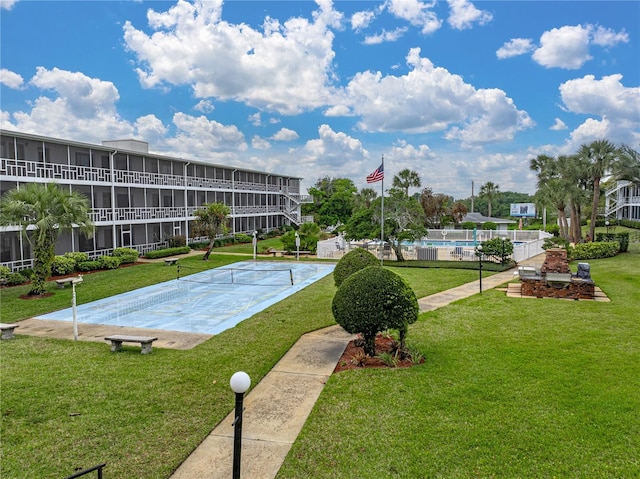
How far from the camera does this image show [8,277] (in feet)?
62.4

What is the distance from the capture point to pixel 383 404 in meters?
7.11

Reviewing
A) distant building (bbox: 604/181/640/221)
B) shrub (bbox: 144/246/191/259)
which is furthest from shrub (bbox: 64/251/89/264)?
distant building (bbox: 604/181/640/221)

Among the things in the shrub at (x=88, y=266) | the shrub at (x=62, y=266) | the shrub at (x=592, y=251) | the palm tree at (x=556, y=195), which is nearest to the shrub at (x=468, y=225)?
the palm tree at (x=556, y=195)

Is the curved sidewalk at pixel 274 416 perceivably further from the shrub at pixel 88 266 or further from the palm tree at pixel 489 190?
the palm tree at pixel 489 190

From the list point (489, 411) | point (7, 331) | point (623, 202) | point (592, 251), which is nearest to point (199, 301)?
point (7, 331)

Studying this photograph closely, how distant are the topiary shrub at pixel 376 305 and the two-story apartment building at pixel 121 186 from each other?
16.7m

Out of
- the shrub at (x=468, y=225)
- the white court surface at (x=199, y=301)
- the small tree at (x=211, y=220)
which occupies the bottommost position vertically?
the white court surface at (x=199, y=301)

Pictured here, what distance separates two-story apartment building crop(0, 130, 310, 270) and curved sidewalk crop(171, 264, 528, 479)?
15712 millimetres

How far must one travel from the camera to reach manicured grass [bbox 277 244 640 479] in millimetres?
5441

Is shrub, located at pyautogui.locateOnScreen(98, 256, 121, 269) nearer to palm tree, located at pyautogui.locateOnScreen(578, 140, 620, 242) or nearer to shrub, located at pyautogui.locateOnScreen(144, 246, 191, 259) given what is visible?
shrub, located at pyautogui.locateOnScreen(144, 246, 191, 259)

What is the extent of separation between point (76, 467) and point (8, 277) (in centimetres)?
1716

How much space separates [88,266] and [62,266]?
4.85 feet

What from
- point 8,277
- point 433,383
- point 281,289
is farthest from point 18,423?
point 8,277

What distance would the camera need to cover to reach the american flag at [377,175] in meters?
20.9
